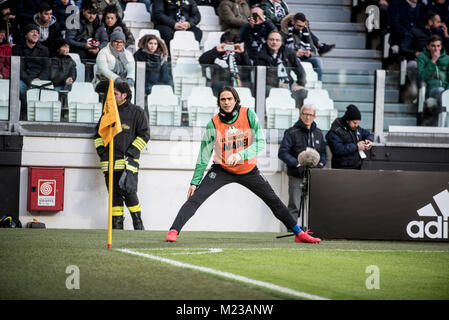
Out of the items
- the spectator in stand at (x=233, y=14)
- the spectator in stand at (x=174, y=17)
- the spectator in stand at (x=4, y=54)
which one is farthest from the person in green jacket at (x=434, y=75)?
the spectator in stand at (x=4, y=54)

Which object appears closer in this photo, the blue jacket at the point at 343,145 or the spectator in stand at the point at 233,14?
the blue jacket at the point at 343,145

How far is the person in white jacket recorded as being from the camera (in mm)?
13430

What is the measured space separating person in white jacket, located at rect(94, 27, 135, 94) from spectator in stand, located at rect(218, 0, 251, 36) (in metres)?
3.38

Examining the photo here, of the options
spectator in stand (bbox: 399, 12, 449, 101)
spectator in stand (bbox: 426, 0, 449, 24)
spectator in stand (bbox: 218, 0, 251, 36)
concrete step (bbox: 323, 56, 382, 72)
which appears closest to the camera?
spectator in stand (bbox: 218, 0, 251, 36)

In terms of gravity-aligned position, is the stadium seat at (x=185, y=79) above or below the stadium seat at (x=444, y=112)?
above

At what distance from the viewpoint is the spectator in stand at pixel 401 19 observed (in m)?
17.4

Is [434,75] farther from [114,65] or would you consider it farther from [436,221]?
[114,65]

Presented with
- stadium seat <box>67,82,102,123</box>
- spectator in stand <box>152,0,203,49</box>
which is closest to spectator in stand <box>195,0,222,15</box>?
spectator in stand <box>152,0,203,49</box>

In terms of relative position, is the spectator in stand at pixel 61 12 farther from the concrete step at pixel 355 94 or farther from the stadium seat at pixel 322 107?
the concrete step at pixel 355 94

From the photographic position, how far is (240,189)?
1423 cm

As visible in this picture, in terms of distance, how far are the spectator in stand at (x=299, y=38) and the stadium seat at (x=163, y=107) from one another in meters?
2.88

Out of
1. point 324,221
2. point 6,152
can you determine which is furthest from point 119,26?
point 324,221

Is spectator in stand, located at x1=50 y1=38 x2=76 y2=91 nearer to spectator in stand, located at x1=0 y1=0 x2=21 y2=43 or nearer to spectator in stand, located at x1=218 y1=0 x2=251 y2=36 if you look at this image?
spectator in stand, located at x1=0 y1=0 x2=21 y2=43

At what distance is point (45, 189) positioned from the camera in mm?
13500
